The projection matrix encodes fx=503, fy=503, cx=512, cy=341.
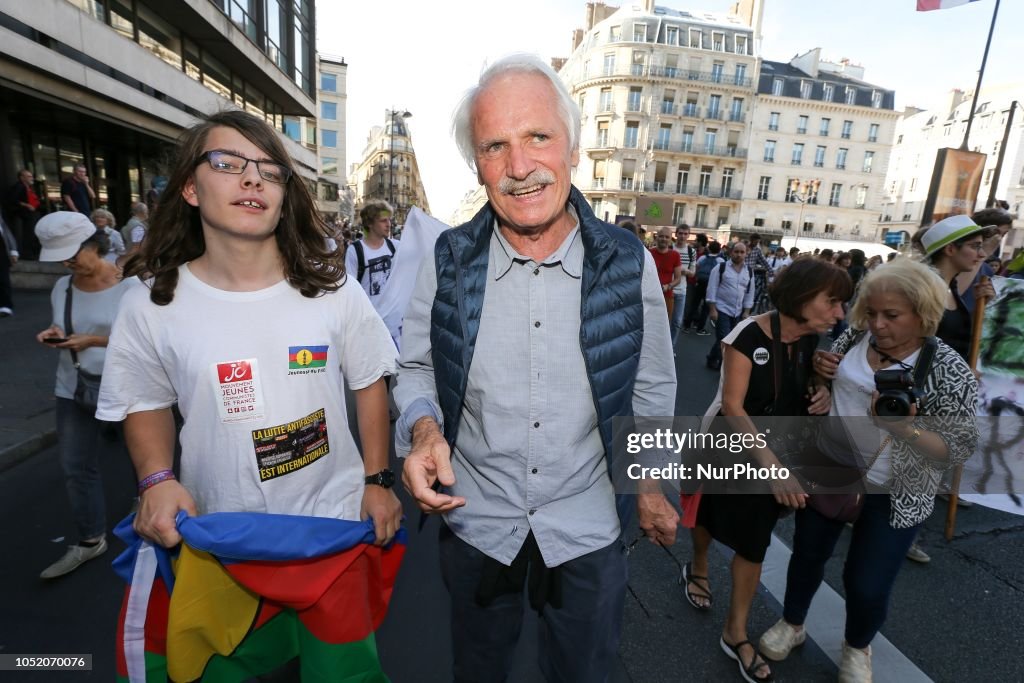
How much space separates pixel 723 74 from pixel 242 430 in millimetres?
62359

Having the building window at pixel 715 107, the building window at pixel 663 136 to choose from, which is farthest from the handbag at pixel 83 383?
the building window at pixel 715 107

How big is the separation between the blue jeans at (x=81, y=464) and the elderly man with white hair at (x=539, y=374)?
96.6 inches

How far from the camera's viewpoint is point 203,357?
5.10 feet

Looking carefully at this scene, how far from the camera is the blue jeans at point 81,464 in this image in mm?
2902

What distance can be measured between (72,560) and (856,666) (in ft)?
13.9

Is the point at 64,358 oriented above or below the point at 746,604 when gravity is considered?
above

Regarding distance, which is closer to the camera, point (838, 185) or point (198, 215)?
point (198, 215)

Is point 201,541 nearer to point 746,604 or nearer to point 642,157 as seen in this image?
point 746,604

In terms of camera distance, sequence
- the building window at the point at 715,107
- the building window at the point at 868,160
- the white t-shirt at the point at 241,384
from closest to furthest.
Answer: the white t-shirt at the point at 241,384
the building window at the point at 715,107
the building window at the point at 868,160

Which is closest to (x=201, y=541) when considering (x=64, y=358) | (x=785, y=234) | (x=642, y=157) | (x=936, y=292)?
(x=64, y=358)

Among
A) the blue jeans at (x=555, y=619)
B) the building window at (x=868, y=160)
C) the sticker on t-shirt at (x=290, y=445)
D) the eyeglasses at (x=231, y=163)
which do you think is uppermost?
the building window at (x=868, y=160)

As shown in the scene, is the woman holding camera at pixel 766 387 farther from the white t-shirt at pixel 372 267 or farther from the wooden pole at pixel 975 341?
the white t-shirt at pixel 372 267

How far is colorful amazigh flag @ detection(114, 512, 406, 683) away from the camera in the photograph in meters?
1.47

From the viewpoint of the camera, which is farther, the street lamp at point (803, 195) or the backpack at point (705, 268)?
the street lamp at point (803, 195)
